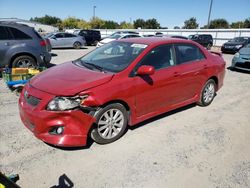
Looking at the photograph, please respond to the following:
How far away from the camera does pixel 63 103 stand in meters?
3.49

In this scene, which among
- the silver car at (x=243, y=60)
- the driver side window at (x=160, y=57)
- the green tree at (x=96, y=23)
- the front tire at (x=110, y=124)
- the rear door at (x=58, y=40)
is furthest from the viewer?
the green tree at (x=96, y=23)

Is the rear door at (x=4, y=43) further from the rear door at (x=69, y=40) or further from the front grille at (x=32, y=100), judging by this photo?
the rear door at (x=69, y=40)

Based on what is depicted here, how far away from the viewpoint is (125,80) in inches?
157

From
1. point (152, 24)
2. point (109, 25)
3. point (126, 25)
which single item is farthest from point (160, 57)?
point (126, 25)

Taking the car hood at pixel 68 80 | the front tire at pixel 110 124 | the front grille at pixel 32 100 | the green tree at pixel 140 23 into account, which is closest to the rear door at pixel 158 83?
the front tire at pixel 110 124

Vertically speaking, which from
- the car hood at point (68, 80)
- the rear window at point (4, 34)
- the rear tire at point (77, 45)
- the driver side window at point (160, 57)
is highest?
the rear window at point (4, 34)

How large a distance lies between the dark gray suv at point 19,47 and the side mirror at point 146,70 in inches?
214

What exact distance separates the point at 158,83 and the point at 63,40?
59.4 feet

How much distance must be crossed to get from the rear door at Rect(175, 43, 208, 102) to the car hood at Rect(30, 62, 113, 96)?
5.71 ft

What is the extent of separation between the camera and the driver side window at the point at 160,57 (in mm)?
4445

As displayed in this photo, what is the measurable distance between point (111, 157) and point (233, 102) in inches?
167

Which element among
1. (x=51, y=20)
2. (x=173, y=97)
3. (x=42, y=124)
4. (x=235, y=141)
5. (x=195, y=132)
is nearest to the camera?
(x=42, y=124)

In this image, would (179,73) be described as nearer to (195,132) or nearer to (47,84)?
(195,132)

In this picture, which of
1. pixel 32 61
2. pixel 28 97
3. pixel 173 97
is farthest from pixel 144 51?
pixel 32 61
